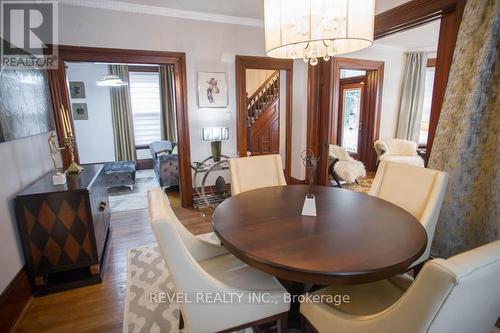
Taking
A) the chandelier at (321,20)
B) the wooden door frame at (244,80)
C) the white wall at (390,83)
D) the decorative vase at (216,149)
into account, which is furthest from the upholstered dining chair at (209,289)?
the white wall at (390,83)

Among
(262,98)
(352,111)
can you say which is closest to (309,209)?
(262,98)

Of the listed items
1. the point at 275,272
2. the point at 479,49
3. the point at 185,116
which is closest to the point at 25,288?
the point at 275,272

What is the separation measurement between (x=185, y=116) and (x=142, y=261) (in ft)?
6.58

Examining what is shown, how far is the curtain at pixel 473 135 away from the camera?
1891 millimetres

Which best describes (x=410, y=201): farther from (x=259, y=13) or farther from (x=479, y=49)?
(x=259, y=13)

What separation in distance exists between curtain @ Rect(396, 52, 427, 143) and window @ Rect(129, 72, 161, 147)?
5.63m

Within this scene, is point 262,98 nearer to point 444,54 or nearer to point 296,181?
point 296,181

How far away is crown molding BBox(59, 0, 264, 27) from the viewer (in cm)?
303

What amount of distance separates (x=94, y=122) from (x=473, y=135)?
6751 mm

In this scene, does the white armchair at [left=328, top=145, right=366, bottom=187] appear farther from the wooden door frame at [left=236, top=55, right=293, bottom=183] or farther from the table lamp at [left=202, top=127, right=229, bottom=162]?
the table lamp at [left=202, top=127, right=229, bottom=162]

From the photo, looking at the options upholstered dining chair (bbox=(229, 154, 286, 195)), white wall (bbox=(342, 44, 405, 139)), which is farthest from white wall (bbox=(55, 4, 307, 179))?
white wall (bbox=(342, 44, 405, 139))

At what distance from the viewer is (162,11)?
3.31 metres

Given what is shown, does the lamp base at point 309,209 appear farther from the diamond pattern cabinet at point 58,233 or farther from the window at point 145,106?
the window at point 145,106

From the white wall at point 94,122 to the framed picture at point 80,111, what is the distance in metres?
0.07
